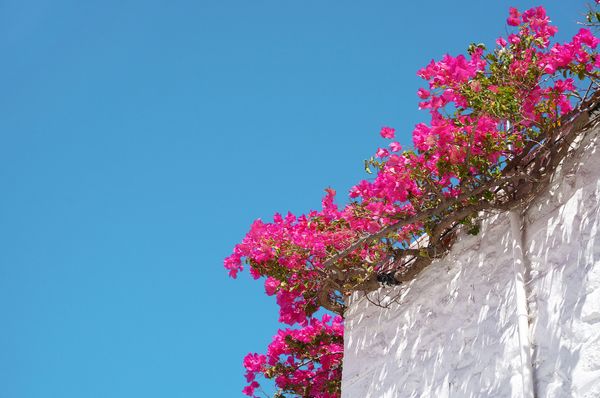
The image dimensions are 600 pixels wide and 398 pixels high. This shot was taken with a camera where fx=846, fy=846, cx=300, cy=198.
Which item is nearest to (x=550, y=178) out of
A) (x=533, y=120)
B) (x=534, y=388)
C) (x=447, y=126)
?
(x=533, y=120)

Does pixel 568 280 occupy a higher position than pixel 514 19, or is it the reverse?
pixel 514 19

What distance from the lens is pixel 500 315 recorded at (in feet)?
15.0

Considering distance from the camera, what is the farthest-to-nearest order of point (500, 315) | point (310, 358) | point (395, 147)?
point (310, 358)
point (395, 147)
point (500, 315)

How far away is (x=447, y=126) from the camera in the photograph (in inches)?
187

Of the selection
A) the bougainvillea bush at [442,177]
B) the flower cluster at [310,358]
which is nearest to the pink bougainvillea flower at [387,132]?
the bougainvillea bush at [442,177]

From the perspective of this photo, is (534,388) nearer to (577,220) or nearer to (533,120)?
(577,220)

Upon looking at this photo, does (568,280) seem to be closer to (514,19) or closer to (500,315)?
(500,315)

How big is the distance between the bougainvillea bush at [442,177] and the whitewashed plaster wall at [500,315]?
0.15 metres

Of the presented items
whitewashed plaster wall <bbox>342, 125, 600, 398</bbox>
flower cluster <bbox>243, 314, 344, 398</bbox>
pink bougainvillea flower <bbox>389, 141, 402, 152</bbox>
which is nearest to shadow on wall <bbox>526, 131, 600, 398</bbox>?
whitewashed plaster wall <bbox>342, 125, 600, 398</bbox>

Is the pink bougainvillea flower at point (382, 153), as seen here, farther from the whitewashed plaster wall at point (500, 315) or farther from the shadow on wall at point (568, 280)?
the shadow on wall at point (568, 280)

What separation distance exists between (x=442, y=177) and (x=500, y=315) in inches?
34.6

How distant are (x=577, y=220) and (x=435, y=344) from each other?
1174 mm

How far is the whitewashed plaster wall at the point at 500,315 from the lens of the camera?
4.10m

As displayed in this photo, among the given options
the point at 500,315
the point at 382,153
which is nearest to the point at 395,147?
the point at 382,153
